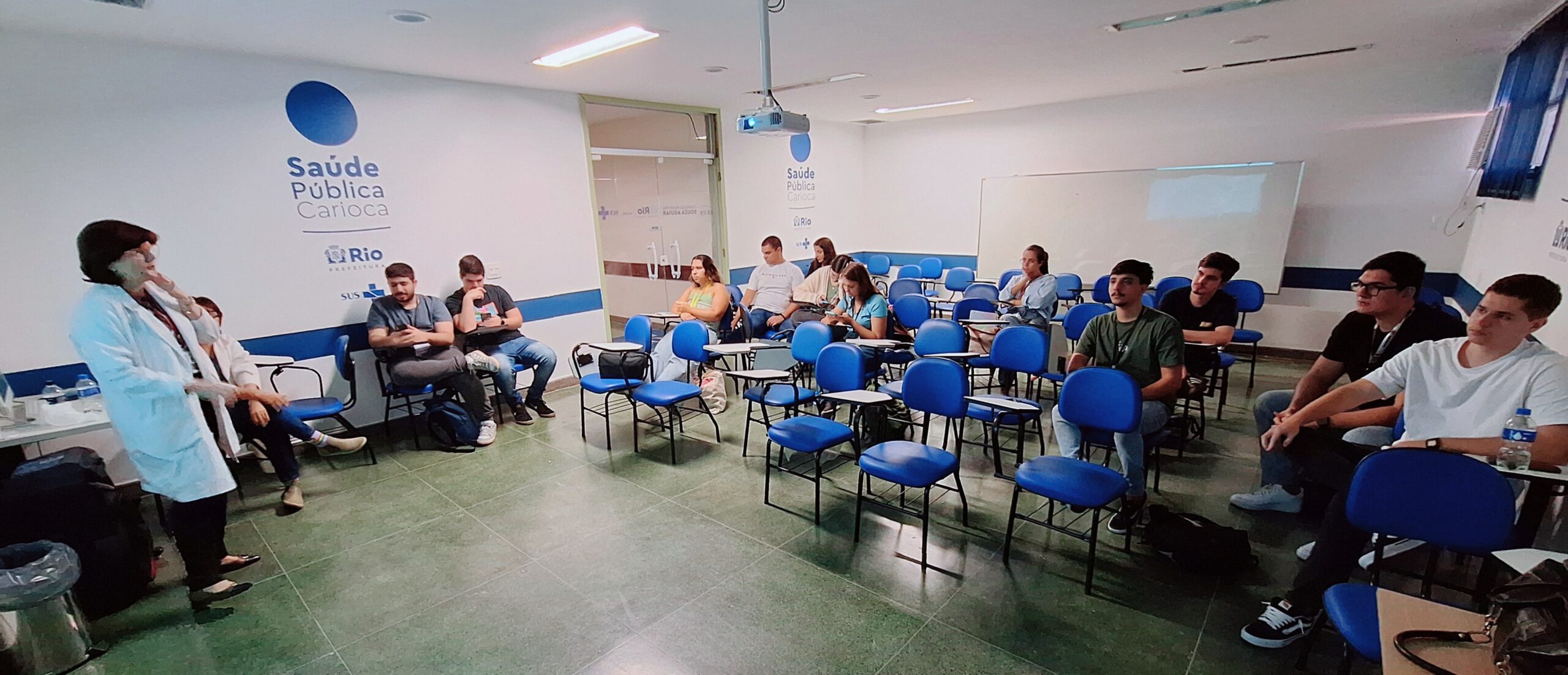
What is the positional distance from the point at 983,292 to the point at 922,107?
2494 mm

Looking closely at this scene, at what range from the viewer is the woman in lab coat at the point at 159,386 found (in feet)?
8.05

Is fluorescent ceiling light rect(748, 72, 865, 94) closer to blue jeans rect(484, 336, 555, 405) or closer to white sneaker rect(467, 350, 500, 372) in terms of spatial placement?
blue jeans rect(484, 336, 555, 405)

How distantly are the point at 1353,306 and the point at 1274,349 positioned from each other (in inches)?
30.2

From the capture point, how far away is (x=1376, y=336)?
301cm

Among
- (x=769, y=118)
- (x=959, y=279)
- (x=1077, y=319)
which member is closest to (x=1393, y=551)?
(x=1077, y=319)

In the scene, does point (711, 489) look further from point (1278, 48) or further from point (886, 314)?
point (1278, 48)

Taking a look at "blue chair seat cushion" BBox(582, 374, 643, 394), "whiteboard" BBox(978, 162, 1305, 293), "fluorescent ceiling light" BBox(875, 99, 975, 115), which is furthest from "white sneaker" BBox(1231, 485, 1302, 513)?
"fluorescent ceiling light" BBox(875, 99, 975, 115)

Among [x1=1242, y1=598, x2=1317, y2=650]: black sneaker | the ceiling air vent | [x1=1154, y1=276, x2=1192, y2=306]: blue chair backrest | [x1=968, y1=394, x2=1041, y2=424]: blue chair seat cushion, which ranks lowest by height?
[x1=1242, y1=598, x2=1317, y2=650]: black sneaker

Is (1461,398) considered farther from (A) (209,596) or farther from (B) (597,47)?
(A) (209,596)

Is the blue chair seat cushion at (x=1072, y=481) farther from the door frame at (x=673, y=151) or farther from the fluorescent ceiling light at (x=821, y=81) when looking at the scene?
the door frame at (x=673, y=151)

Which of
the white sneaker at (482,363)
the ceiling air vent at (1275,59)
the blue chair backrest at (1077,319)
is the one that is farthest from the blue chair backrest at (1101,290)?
the white sneaker at (482,363)

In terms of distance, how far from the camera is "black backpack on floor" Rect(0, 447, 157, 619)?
8.51 ft

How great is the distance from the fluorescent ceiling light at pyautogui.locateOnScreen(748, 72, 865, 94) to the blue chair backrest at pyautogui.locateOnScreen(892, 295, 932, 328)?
6.77ft

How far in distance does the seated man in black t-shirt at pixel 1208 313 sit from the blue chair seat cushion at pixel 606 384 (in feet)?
12.7
